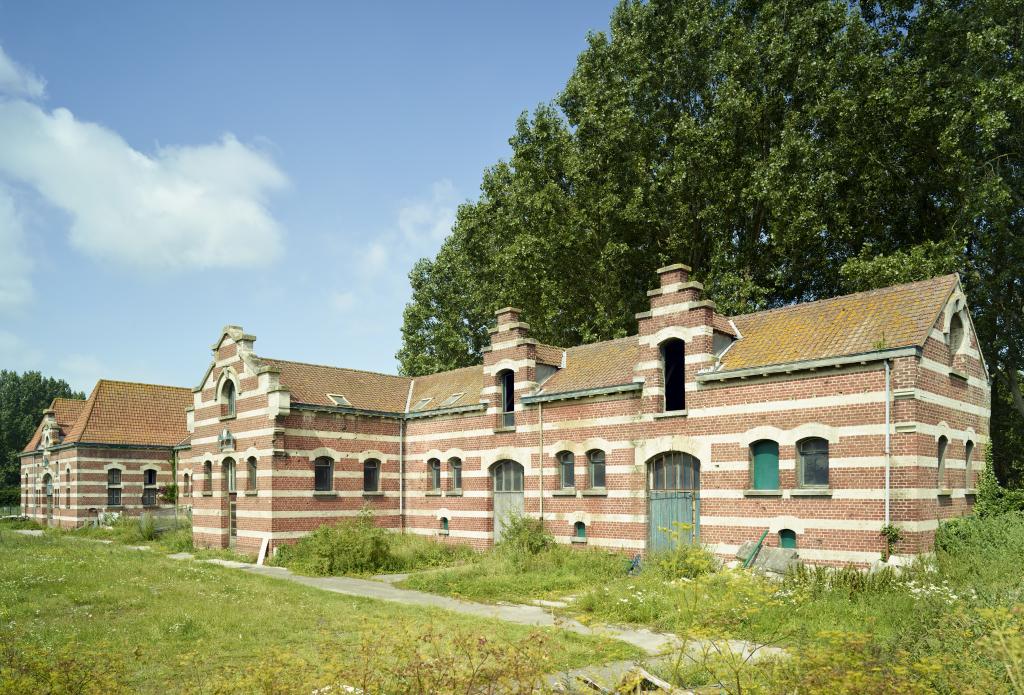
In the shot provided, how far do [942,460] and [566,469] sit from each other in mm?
10860

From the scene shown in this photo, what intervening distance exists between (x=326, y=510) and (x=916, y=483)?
19814mm

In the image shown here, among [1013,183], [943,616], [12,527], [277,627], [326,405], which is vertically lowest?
[12,527]

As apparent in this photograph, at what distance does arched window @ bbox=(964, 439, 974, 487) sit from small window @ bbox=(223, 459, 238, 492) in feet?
82.6

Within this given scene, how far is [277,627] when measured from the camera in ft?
45.7

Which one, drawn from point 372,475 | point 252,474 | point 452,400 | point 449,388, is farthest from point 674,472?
point 252,474

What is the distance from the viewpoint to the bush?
890 inches

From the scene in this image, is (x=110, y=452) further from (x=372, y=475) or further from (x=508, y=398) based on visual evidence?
(x=508, y=398)

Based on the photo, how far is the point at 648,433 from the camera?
21953 mm

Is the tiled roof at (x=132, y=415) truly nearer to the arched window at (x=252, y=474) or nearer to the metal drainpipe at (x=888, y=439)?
the arched window at (x=252, y=474)

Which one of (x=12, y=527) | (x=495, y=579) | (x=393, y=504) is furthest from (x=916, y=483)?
(x=12, y=527)

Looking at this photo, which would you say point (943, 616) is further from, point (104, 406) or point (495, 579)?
point (104, 406)

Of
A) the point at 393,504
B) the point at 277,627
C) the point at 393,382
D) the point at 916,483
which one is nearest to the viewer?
the point at 277,627

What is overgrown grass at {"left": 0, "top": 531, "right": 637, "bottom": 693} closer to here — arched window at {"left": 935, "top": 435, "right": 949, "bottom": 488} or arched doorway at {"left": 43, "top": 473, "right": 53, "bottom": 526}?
arched window at {"left": 935, "top": 435, "right": 949, "bottom": 488}

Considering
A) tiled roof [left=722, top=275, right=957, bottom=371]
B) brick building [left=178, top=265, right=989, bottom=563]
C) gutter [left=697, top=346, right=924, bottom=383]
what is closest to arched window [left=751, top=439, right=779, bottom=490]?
brick building [left=178, top=265, right=989, bottom=563]
